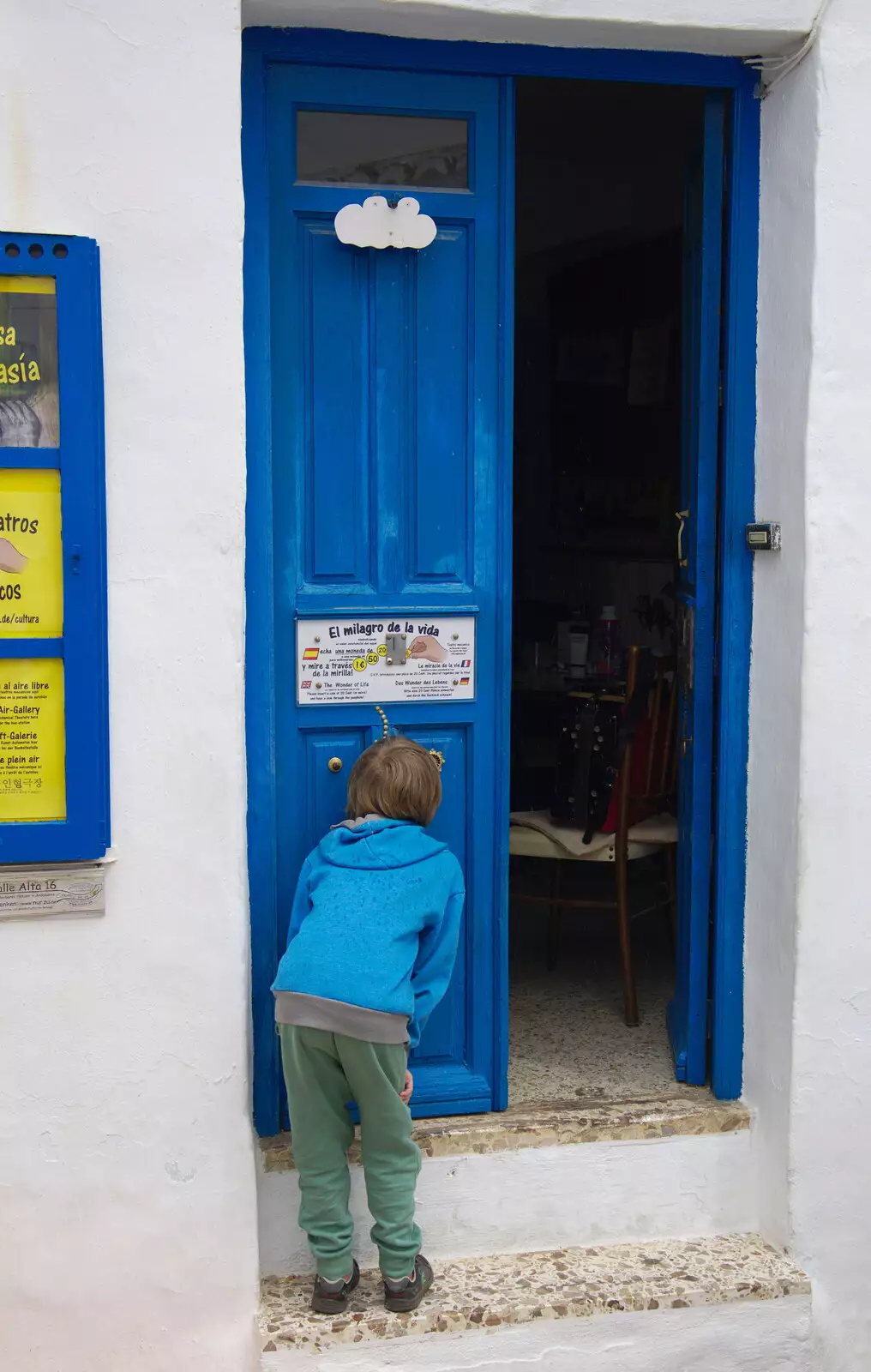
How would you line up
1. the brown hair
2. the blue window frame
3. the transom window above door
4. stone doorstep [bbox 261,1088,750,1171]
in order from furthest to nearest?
1. stone doorstep [bbox 261,1088,750,1171]
2. the transom window above door
3. the brown hair
4. the blue window frame

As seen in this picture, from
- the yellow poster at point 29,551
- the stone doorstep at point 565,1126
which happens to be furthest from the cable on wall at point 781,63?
the stone doorstep at point 565,1126

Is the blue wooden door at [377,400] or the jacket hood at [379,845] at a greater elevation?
the blue wooden door at [377,400]

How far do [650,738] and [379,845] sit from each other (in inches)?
60.0

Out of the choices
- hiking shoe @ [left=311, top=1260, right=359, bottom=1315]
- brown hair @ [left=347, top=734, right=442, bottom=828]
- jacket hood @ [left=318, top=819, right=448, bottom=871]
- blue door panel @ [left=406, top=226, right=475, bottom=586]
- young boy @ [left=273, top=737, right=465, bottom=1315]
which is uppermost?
blue door panel @ [left=406, top=226, right=475, bottom=586]

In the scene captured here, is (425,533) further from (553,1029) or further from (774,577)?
(553,1029)

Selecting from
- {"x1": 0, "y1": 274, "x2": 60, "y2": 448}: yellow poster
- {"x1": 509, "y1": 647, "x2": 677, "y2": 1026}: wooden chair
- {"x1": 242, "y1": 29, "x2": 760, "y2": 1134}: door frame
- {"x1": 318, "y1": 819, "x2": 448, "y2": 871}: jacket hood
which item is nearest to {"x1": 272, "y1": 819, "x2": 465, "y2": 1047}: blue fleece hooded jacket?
{"x1": 318, "y1": 819, "x2": 448, "y2": 871}: jacket hood

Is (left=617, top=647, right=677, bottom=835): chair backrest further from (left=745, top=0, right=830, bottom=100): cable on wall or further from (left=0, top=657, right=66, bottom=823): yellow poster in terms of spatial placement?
(left=0, top=657, right=66, bottom=823): yellow poster

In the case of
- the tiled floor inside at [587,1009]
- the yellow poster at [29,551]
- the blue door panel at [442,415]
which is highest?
the blue door panel at [442,415]

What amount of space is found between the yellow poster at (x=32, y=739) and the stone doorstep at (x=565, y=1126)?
1.03 meters

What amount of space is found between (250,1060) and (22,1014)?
51 centimetres

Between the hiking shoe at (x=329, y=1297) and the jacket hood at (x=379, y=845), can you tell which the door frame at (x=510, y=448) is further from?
the hiking shoe at (x=329, y=1297)

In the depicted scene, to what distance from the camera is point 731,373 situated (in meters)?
3.30

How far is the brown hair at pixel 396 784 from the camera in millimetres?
2959

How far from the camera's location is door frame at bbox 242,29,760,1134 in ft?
9.87
